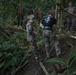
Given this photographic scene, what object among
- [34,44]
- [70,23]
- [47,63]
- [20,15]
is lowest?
[47,63]

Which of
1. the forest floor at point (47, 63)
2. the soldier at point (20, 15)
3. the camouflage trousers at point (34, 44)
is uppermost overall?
the soldier at point (20, 15)

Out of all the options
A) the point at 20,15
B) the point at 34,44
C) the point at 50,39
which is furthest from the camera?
the point at 20,15

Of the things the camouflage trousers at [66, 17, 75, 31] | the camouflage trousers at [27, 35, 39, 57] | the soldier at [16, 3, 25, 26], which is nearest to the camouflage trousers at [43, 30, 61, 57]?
the camouflage trousers at [27, 35, 39, 57]

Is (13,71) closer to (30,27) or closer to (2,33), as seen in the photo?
(30,27)

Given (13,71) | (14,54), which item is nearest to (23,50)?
(14,54)

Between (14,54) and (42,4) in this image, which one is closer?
(14,54)

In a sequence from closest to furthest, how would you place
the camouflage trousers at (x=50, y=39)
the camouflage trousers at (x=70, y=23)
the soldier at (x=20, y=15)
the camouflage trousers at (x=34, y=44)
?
1. the camouflage trousers at (x=50, y=39)
2. the camouflage trousers at (x=34, y=44)
3. the camouflage trousers at (x=70, y=23)
4. the soldier at (x=20, y=15)

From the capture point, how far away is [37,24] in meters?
12.1

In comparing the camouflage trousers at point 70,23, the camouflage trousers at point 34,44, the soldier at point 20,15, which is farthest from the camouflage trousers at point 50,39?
the soldier at point 20,15

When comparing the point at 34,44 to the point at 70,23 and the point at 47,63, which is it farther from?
the point at 70,23

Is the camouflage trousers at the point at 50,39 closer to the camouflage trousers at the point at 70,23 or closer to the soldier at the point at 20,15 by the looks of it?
the camouflage trousers at the point at 70,23

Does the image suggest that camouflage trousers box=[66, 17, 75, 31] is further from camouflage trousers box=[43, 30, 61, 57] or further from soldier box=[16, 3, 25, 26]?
camouflage trousers box=[43, 30, 61, 57]

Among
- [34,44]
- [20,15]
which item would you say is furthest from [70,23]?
[34,44]

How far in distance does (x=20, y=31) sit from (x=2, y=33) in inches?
48.3
